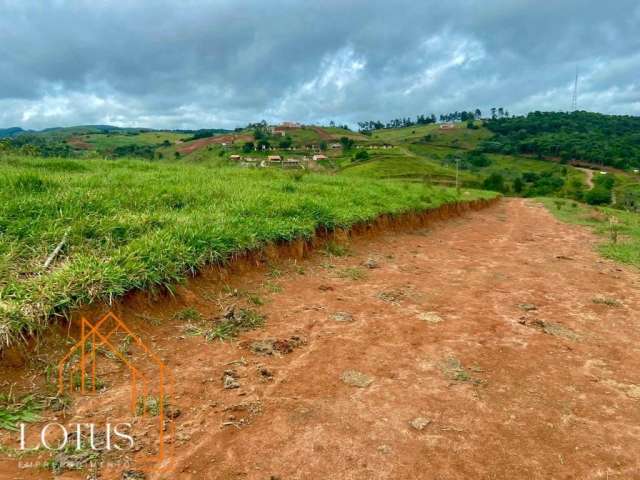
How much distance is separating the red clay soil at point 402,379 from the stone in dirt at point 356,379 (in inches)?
0.8

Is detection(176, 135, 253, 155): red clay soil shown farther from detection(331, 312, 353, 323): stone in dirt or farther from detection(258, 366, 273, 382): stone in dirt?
detection(258, 366, 273, 382): stone in dirt

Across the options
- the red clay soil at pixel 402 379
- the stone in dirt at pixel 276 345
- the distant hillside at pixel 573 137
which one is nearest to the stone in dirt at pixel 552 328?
the red clay soil at pixel 402 379

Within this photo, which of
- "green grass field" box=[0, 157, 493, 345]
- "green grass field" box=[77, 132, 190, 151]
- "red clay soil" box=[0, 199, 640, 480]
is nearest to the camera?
"red clay soil" box=[0, 199, 640, 480]

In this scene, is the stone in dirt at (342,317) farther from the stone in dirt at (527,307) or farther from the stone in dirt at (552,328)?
the stone in dirt at (527,307)

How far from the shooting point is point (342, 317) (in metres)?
4.95

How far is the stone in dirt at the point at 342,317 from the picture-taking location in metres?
4.86

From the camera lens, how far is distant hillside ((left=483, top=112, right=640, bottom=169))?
85425 mm

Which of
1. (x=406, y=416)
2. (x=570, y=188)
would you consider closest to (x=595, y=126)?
(x=570, y=188)

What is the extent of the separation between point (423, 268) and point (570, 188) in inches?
2297

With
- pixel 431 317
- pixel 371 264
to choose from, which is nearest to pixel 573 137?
pixel 371 264

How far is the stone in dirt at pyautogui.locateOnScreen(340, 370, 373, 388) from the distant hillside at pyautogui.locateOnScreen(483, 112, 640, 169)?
326 ft

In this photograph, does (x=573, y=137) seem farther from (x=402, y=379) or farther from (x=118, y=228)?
(x=118, y=228)

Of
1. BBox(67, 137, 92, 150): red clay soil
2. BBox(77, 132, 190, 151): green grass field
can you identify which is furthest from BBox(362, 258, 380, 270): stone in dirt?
BBox(77, 132, 190, 151): green grass field

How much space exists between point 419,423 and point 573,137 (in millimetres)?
120490
